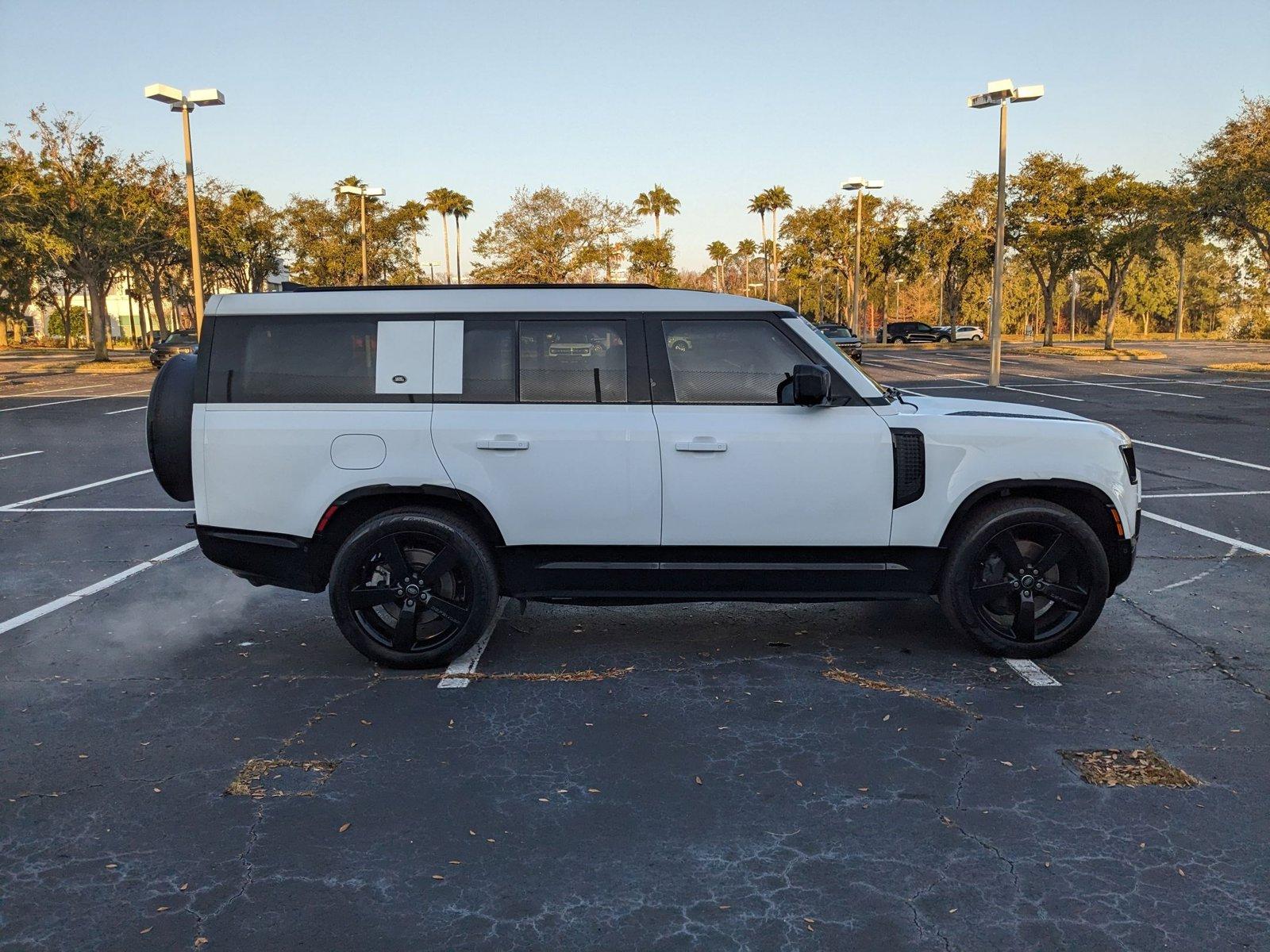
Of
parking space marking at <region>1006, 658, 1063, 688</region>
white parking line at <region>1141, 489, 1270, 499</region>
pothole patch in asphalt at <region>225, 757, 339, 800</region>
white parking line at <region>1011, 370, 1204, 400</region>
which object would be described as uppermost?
white parking line at <region>1011, 370, 1204, 400</region>

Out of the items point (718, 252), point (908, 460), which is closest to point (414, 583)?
point (908, 460)

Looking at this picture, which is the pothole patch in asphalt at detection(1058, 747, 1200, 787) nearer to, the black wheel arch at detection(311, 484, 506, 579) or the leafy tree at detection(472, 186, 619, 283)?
the black wheel arch at detection(311, 484, 506, 579)

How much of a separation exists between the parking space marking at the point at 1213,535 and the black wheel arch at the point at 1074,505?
3.20m

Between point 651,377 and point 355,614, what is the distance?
6.59ft

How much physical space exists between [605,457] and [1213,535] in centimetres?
601

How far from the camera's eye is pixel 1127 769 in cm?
403

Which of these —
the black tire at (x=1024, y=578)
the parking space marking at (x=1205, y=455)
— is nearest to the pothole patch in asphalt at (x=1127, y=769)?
the black tire at (x=1024, y=578)

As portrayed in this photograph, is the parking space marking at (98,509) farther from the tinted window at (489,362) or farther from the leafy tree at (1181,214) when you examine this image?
the leafy tree at (1181,214)

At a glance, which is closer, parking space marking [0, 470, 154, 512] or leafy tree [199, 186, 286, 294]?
parking space marking [0, 470, 154, 512]

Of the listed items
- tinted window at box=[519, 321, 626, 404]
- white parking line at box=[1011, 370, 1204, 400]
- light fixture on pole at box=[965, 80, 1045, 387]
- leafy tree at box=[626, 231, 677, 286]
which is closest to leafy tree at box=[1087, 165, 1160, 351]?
white parking line at box=[1011, 370, 1204, 400]

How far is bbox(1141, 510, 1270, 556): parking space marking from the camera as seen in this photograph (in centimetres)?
775

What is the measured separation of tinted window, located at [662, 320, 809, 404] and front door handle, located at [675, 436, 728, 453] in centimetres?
22

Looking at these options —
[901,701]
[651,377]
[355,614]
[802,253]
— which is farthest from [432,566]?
[802,253]

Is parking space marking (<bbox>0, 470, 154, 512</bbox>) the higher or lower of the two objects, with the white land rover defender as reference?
lower
